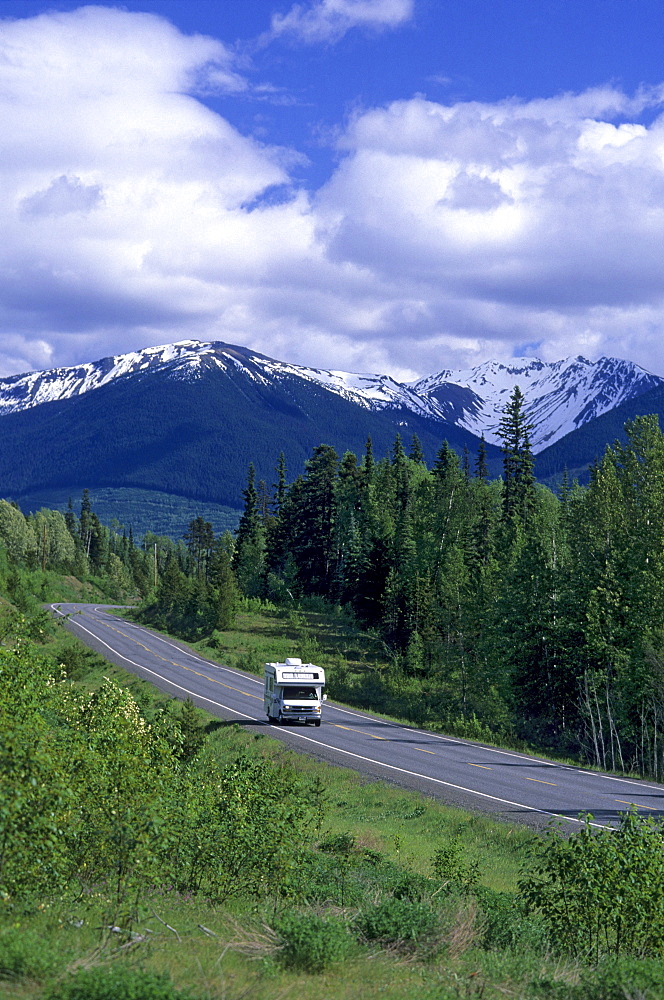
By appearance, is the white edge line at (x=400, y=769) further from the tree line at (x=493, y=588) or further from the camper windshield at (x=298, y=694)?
the tree line at (x=493, y=588)

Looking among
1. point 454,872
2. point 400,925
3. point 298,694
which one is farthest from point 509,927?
point 298,694

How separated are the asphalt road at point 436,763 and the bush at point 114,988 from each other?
16.6 meters

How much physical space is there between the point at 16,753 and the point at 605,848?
7.86m

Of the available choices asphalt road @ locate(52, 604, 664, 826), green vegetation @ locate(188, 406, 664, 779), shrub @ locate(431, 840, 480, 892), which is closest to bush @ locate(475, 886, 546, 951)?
shrub @ locate(431, 840, 480, 892)

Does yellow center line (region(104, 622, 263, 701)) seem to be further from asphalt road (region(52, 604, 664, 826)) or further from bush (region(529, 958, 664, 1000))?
bush (region(529, 958, 664, 1000))

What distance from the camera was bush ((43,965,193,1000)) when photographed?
773cm

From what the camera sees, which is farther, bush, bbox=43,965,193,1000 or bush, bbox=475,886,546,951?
bush, bbox=475,886,546,951

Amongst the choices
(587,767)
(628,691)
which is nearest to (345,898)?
(587,767)

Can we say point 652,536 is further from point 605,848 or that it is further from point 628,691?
point 605,848

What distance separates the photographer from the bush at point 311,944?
32.4 ft

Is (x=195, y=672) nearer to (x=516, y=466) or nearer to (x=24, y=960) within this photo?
(x=516, y=466)

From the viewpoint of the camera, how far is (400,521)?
7062 cm

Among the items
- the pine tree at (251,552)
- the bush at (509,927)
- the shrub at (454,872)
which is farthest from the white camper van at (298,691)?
the pine tree at (251,552)

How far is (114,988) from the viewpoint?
7.75 meters
